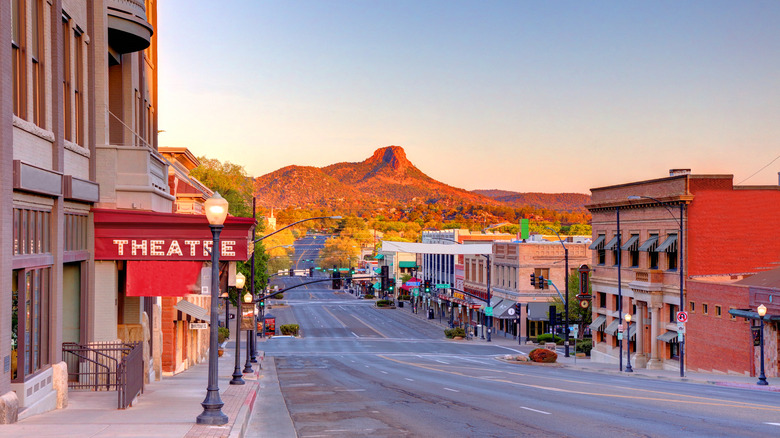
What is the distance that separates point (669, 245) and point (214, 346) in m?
40.5

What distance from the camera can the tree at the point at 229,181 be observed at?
251 feet

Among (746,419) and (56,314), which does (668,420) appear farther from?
(56,314)

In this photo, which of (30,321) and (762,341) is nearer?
(30,321)

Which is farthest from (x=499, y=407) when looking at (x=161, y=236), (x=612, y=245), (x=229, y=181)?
(x=229, y=181)

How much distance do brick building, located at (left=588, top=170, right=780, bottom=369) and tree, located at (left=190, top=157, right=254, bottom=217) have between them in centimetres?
3679

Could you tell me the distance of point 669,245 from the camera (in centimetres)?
5069

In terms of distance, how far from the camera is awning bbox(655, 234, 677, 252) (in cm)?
5047

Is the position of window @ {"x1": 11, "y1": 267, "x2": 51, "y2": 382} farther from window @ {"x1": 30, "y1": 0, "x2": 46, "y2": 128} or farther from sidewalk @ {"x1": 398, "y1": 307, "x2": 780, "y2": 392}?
sidewalk @ {"x1": 398, "y1": 307, "x2": 780, "y2": 392}

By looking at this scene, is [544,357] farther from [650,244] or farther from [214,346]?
[214,346]

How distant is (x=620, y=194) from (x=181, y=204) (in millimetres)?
32798

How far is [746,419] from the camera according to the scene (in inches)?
760

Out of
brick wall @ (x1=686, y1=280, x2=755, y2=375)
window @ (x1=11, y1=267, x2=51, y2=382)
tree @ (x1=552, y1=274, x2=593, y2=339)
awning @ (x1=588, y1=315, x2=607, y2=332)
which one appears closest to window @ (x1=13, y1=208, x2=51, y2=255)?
window @ (x1=11, y1=267, x2=51, y2=382)

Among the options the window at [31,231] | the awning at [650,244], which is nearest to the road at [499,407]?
the window at [31,231]

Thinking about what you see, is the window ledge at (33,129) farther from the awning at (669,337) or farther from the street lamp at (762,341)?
the awning at (669,337)
